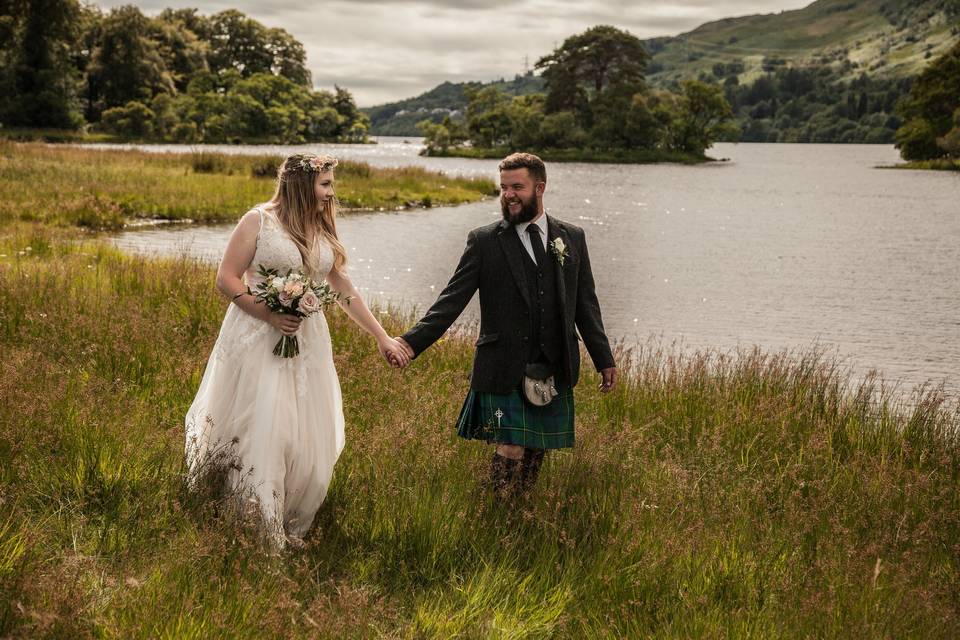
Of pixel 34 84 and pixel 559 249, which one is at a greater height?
pixel 34 84

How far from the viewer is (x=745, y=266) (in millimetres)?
27562

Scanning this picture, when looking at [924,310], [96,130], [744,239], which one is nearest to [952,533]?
[924,310]

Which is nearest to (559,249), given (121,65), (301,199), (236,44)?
(301,199)

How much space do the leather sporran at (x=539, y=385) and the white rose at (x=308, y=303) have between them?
4.13ft

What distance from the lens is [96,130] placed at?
101m

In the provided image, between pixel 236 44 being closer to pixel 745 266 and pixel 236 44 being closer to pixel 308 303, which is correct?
pixel 745 266

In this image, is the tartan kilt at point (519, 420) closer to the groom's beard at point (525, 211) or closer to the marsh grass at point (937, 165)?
the groom's beard at point (525, 211)

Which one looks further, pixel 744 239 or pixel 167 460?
pixel 744 239

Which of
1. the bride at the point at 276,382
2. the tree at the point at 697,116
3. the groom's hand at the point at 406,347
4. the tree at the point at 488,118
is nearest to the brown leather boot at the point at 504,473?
the groom's hand at the point at 406,347

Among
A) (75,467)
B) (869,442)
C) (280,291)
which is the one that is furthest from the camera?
(869,442)

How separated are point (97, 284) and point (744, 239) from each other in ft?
94.9

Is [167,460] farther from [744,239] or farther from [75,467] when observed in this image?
[744,239]

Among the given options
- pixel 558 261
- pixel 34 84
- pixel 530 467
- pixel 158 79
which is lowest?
pixel 530 467

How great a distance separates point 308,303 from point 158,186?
3033 centimetres
